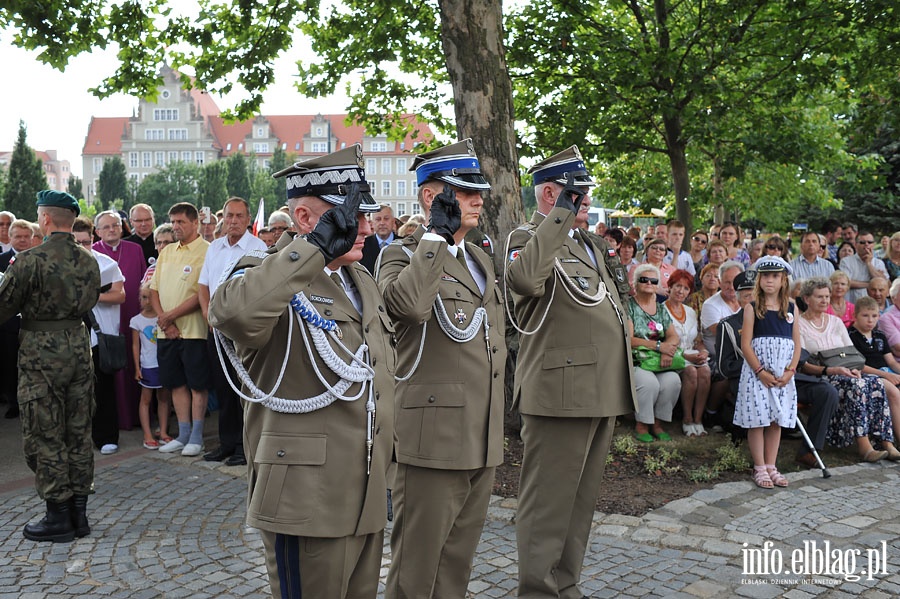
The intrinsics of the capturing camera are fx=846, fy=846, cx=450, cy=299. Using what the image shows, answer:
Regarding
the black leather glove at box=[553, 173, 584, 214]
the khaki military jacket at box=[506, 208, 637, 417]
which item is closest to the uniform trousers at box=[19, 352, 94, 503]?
A: the khaki military jacket at box=[506, 208, 637, 417]

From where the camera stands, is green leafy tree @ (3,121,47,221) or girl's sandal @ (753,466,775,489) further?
green leafy tree @ (3,121,47,221)

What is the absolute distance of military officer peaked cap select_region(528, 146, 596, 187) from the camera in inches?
160

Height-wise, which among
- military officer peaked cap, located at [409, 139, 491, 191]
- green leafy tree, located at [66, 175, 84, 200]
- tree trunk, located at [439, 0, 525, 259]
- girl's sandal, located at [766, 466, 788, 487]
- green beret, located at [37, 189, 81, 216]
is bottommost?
girl's sandal, located at [766, 466, 788, 487]

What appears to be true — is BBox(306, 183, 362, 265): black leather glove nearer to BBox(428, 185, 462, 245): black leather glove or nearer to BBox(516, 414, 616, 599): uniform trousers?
BBox(428, 185, 462, 245): black leather glove

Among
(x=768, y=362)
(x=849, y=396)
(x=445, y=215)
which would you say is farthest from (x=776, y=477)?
(x=445, y=215)

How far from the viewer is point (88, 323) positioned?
711 centimetres

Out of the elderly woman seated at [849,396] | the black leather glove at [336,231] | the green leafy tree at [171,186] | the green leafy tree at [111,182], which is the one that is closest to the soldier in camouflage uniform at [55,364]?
the black leather glove at [336,231]

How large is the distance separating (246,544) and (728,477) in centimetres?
376

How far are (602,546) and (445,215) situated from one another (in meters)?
2.67

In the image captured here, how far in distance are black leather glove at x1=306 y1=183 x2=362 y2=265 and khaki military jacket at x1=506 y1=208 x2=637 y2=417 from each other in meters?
1.43

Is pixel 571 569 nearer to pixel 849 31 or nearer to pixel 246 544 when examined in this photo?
pixel 246 544

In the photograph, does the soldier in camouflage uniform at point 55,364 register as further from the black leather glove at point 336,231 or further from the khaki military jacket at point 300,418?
the black leather glove at point 336,231

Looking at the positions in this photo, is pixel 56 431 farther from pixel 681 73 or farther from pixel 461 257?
pixel 681 73

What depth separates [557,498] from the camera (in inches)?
161
